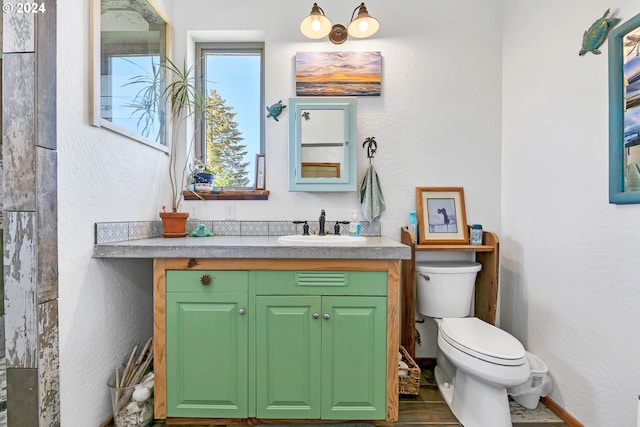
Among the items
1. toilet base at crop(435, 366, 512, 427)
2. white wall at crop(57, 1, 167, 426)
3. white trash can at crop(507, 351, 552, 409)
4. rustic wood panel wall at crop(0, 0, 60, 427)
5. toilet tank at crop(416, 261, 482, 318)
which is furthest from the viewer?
toilet tank at crop(416, 261, 482, 318)

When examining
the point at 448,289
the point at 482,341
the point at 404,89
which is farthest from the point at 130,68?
the point at 482,341

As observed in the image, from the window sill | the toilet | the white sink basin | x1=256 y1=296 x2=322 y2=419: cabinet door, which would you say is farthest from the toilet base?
the window sill

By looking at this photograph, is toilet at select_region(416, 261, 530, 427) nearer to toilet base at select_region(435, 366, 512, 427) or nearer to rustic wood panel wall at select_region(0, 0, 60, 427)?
toilet base at select_region(435, 366, 512, 427)

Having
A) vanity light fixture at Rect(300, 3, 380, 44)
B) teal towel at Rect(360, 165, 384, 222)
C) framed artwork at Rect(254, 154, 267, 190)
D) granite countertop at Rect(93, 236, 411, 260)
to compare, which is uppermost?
vanity light fixture at Rect(300, 3, 380, 44)

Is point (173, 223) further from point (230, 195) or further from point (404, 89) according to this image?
point (404, 89)

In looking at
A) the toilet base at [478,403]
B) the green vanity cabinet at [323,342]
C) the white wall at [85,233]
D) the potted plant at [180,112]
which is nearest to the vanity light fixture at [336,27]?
the potted plant at [180,112]

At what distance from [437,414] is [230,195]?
1.76 m

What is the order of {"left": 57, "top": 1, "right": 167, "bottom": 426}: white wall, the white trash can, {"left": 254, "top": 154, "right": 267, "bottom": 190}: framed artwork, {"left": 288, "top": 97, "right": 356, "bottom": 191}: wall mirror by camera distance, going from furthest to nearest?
{"left": 254, "top": 154, "right": 267, "bottom": 190}: framed artwork
{"left": 288, "top": 97, "right": 356, "bottom": 191}: wall mirror
the white trash can
{"left": 57, "top": 1, "right": 167, "bottom": 426}: white wall

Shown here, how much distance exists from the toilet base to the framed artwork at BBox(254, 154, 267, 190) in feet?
5.28

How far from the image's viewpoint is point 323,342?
4.65 feet

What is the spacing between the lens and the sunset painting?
204 cm

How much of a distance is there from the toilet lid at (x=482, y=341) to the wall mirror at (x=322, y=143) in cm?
99

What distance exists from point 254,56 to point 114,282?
1.73 m

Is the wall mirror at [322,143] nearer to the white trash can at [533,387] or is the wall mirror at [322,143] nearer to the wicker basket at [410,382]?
the wicker basket at [410,382]
